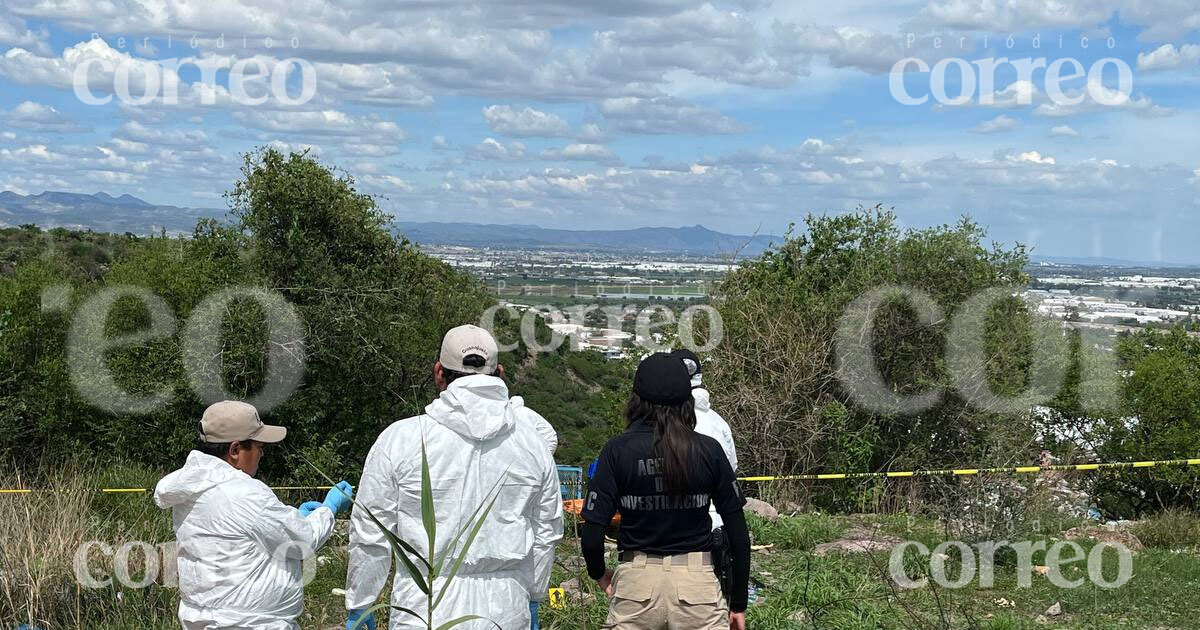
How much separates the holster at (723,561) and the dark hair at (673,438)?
30cm

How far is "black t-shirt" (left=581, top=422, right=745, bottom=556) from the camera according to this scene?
3.62 metres

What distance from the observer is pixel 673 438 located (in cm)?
358

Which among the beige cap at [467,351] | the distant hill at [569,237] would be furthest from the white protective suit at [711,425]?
the distant hill at [569,237]

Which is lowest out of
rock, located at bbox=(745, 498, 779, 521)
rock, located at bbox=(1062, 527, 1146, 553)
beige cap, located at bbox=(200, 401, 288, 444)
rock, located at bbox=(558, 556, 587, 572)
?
rock, located at bbox=(745, 498, 779, 521)

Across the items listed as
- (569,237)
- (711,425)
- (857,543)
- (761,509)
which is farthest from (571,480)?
(569,237)

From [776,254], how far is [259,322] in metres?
10.5

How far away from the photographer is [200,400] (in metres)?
20.0

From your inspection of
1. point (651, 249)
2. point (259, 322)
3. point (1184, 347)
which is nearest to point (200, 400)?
point (259, 322)

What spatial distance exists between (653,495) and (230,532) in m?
1.41

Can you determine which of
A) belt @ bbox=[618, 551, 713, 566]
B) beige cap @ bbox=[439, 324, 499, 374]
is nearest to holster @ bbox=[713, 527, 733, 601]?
belt @ bbox=[618, 551, 713, 566]

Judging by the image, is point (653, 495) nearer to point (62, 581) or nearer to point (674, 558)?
point (674, 558)

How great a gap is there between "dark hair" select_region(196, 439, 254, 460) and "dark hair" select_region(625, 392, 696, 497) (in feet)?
4.36

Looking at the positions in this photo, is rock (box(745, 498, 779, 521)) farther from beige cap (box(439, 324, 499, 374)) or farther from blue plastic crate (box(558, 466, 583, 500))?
beige cap (box(439, 324, 499, 374))

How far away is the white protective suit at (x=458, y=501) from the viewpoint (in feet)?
11.4
